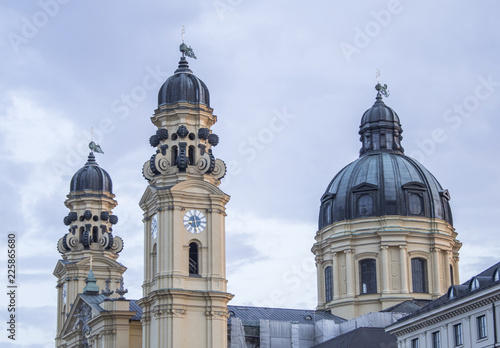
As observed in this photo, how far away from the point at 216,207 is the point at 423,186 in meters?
20.6

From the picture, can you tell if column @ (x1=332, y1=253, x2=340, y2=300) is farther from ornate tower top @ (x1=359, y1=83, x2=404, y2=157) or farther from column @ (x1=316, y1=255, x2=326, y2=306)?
ornate tower top @ (x1=359, y1=83, x2=404, y2=157)

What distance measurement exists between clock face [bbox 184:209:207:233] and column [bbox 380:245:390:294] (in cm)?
1778

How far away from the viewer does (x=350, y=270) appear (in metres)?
86.7

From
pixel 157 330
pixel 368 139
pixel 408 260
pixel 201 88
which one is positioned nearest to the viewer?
pixel 157 330

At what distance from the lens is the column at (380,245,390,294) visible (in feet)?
278

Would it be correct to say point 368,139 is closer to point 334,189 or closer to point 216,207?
point 334,189

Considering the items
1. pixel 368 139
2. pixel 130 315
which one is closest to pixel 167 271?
pixel 130 315

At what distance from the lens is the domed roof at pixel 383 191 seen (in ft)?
286

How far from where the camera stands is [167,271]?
71.9 meters

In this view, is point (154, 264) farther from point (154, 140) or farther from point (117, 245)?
point (117, 245)

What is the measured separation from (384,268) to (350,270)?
9.49 feet

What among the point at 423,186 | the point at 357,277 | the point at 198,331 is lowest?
the point at 198,331

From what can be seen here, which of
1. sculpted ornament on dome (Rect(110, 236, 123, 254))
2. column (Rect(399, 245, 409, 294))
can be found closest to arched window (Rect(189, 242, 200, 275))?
column (Rect(399, 245, 409, 294))

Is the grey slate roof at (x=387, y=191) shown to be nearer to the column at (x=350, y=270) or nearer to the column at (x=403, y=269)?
the column at (x=350, y=270)
